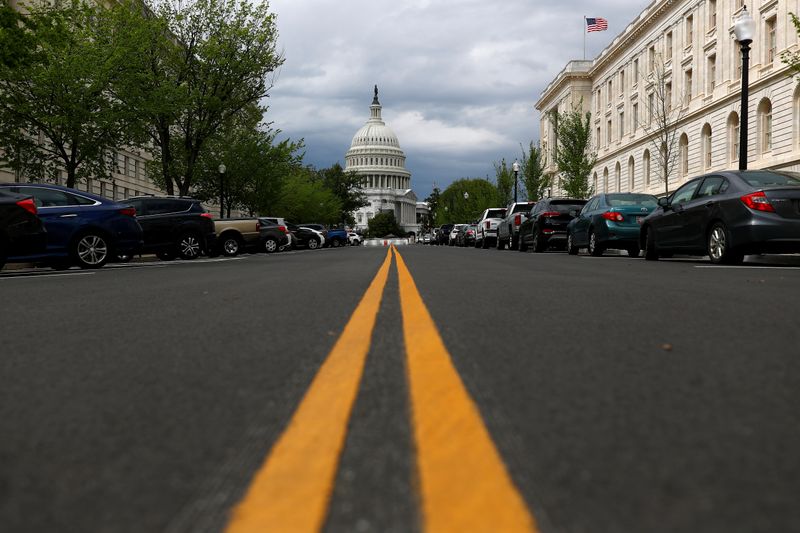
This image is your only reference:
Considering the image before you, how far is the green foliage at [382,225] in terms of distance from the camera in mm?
179000

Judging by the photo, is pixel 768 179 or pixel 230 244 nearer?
pixel 768 179

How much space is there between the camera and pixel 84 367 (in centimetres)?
375

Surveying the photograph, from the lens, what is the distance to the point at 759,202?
40.1 ft

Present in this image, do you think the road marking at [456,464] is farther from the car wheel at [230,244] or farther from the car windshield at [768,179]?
the car wheel at [230,244]

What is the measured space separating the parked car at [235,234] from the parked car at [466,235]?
1571 centimetres

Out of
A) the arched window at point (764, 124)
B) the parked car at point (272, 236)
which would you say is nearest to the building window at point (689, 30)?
the arched window at point (764, 124)

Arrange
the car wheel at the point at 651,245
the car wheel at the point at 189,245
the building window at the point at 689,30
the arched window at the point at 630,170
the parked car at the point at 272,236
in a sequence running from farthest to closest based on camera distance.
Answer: the arched window at the point at 630,170 < the building window at the point at 689,30 < the parked car at the point at 272,236 < the car wheel at the point at 189,245 < the car wheel at the point at 651,245

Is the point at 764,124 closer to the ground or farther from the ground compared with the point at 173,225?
farther from the ground

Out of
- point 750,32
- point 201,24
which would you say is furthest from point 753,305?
point 201,24

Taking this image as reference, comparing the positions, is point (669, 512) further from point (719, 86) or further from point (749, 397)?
point (719, 86)

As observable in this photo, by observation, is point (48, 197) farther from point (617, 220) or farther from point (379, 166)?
point (379, 166)

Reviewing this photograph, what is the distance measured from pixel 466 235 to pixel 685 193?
32.2 meters

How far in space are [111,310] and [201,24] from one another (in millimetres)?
32243

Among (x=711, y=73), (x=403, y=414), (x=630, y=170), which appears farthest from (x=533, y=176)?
(x=403, y=414)
